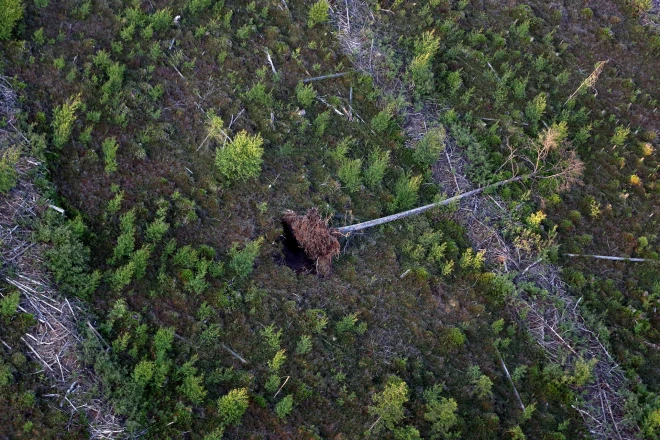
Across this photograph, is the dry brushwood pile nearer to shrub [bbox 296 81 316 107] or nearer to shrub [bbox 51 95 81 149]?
shrub [bbox 51 95 81 149]

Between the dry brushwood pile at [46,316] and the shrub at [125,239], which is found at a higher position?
the shrub at [125,239]

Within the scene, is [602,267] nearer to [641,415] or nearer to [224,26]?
[641,415]

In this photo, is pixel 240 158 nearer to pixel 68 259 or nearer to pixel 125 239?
pixel 125 239

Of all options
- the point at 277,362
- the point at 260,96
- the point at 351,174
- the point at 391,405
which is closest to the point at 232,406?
the point at 277,362

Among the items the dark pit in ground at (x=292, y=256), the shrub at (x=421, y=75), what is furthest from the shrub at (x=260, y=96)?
the shrub at (x=421, y=75)

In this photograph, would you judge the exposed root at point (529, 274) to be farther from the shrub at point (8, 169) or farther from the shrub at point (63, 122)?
the shrub at point (8, 169)

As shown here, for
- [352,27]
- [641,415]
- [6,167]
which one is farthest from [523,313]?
[6,167]

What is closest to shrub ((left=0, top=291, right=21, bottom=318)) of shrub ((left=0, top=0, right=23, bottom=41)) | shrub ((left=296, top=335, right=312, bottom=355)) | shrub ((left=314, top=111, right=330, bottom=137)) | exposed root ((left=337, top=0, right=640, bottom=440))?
shrub ((left=296, top=335, right=312, bottom=355))
